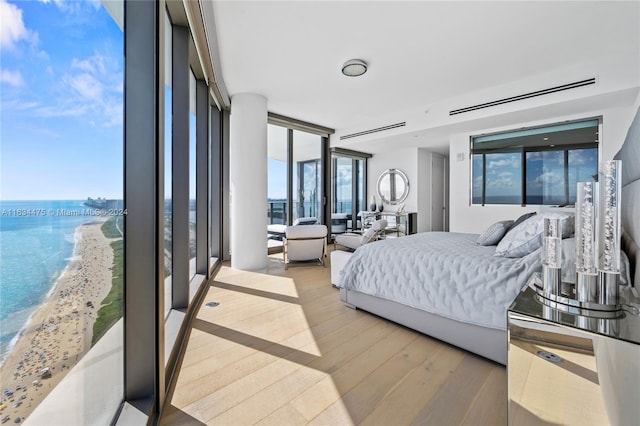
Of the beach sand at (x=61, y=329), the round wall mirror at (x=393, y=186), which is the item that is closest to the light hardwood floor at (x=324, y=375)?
the beach sand at (x=61, y=329)

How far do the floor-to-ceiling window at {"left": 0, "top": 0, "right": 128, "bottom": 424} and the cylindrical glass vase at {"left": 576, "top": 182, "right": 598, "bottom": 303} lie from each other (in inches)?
66.2

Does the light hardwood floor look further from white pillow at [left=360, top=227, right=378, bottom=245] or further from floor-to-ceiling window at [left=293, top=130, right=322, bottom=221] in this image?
floor-to-ceiling window at [left=293, top=130, right=322, bottom=221]

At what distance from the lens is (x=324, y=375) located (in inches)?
64.7

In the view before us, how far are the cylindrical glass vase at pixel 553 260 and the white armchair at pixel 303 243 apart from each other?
3.38 meters

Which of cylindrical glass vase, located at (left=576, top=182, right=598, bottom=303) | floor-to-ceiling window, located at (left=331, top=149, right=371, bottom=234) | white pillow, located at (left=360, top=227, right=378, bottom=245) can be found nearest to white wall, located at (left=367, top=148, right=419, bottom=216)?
floor-to-ceiling window, located at (left=331, top=149, right=371, bottom=234)

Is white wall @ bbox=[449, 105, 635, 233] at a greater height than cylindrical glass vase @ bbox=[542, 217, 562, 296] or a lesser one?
greater

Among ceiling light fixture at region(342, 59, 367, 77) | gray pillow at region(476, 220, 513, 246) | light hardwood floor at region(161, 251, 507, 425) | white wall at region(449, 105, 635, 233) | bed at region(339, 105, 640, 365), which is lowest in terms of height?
light hardwood floor at region(161, 251, 507, 425)

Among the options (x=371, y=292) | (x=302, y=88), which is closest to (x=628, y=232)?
(x=371, y=292)

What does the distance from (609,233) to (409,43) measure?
2.72 metres

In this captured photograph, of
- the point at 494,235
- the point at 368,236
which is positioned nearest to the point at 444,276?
the point at 494,235

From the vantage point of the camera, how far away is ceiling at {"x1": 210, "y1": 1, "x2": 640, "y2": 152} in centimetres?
243

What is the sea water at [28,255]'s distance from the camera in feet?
1.95

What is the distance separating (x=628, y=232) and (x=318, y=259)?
3.70 metres

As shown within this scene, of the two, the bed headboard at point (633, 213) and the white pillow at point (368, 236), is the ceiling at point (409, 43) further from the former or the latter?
the white pillow at point (368, 236)
